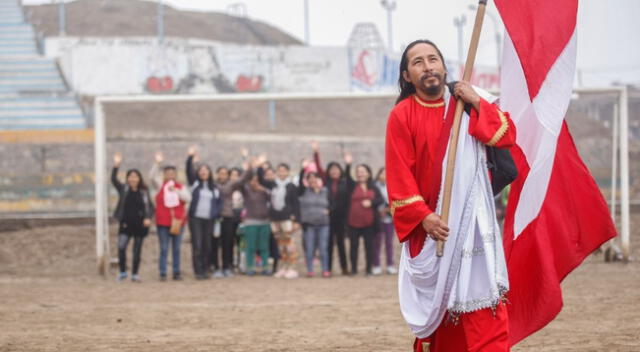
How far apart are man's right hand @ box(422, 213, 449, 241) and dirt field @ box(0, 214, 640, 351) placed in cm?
305

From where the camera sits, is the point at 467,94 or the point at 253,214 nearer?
the point at 467,94

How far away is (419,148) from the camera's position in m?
5.81

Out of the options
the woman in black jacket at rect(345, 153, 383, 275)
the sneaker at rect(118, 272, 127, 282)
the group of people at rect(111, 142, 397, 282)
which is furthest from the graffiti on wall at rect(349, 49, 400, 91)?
the sneaker at rect(118, 272, 127, 282)

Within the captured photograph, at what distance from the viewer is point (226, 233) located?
18125 millimetres

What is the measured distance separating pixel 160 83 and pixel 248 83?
13.4 feet

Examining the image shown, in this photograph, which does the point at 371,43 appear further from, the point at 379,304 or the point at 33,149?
the point at 379,304

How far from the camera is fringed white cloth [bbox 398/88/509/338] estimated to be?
561 centimetres

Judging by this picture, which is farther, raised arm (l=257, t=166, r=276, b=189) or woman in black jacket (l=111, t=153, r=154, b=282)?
raised arm (l=257, t=166, r=276, b=189)

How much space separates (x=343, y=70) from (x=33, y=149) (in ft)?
61.0

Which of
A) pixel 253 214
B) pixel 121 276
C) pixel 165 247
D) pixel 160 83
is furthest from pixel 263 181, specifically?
pixel 160 83


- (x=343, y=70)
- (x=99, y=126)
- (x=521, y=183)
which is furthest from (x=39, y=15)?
(x=521, y=183)

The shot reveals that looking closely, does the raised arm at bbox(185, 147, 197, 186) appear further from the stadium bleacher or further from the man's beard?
the stadium bleacher

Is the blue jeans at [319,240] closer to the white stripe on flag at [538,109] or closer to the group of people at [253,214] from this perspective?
the group of people at [253,214]

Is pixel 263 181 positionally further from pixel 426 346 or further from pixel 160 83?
pixel 160 83
